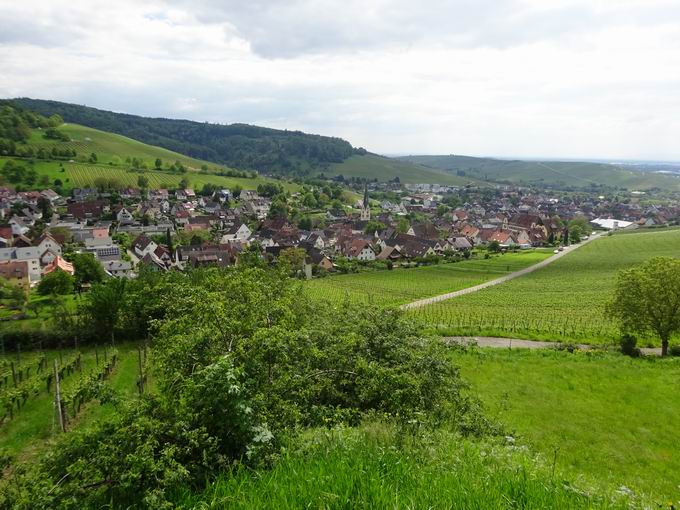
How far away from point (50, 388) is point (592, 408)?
2858cm

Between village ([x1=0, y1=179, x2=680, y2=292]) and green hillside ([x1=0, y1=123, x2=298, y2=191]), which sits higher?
green hillside ([x1=0, y1=123, x2=298, y2=191])

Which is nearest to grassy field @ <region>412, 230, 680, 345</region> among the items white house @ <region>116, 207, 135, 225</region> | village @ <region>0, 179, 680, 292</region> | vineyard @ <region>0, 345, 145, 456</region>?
village @ <region>0, 179, 680, 292</region>

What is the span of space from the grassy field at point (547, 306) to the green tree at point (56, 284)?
3699 cm

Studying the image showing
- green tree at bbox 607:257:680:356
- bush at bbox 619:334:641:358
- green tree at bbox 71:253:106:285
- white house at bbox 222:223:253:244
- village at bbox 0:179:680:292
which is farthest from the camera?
white house at bbox 222:223:253:244

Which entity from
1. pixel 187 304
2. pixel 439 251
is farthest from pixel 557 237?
pixel 187 304

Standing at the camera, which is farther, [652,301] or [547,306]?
[547,306]

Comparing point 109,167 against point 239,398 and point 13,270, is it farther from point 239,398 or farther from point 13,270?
point 239,398

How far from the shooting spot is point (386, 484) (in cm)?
503

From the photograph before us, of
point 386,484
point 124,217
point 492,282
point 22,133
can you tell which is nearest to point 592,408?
point 386,484

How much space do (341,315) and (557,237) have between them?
111831 mm

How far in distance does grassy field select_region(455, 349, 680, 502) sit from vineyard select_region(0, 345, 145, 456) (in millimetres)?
16799

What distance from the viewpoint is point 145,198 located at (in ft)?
350

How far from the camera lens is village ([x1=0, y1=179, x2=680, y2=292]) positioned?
64875mm

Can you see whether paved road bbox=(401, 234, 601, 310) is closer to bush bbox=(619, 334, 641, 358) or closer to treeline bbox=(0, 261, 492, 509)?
bush bbox=(619, 334, 641, 358)
